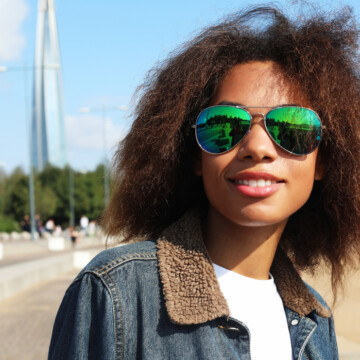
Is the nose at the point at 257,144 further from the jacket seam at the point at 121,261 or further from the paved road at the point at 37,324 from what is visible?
the paved road at the point at 37,324

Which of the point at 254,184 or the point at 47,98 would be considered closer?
the point at 254,184

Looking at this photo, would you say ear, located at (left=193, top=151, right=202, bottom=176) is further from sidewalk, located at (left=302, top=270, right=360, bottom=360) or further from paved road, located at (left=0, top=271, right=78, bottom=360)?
paved road, located at (left=0, top=271, right=78, bottom=360)

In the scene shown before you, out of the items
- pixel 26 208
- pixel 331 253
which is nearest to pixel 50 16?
pixel 26 208

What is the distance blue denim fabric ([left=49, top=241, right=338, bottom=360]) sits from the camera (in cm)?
169

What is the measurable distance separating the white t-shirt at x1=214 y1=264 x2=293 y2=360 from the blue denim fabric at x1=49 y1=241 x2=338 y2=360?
0.25 ft

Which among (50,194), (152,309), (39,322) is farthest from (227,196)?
(50,194)

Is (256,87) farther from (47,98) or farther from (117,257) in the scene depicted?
(47,98)

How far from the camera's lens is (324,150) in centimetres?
228

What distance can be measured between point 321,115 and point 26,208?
7551 centimetres

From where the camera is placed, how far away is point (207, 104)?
213 cm

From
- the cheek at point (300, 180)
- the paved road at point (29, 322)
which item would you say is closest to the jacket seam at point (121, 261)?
the cheek at point (300, 180)

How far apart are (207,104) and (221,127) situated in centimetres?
18

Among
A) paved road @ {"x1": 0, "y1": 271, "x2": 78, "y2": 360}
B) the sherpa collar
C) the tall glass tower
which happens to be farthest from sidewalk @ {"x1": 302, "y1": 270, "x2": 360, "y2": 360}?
the tall glass tower

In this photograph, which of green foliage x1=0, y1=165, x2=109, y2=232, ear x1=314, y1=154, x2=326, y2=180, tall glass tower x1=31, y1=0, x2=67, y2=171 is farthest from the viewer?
tall glass tower x1=31, y1=0, x2=67, y2=171
